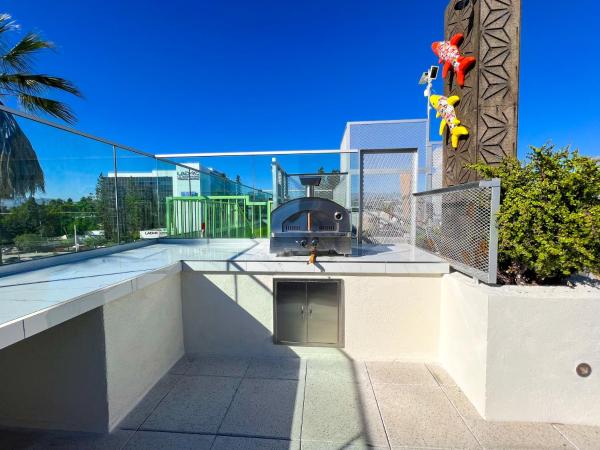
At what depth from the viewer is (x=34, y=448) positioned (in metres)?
1.92

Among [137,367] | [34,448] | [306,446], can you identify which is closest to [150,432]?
[137,367]

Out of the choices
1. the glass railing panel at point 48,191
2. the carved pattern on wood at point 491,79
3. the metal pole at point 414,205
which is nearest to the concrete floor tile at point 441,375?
the metal pole at point 414,205

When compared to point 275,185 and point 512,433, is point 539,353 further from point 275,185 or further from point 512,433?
point 275,185

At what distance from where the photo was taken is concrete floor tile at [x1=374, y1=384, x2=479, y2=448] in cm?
196

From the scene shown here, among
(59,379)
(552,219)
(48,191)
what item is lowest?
(59,379)

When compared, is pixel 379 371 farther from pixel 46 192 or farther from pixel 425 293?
pixel 46 192

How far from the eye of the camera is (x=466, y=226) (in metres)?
2.62

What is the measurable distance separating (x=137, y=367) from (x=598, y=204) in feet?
13.8

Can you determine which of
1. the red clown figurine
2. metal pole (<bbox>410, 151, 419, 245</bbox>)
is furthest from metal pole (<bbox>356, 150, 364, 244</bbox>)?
the red clown figurine

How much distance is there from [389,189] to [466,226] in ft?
5.43

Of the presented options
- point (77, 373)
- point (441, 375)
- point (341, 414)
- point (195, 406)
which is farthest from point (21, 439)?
point (441, 375)

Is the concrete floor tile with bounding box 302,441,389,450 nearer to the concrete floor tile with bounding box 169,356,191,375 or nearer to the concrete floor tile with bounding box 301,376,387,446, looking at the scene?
the concrete floor tile with bounding box 301,376,387,446

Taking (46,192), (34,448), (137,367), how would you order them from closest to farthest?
1. (34,448)
2. (137,367)
3. (46,192)

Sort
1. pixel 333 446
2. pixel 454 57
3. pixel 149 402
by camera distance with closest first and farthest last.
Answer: pixel 333 446
pixel 149 402
pixel 454 57
